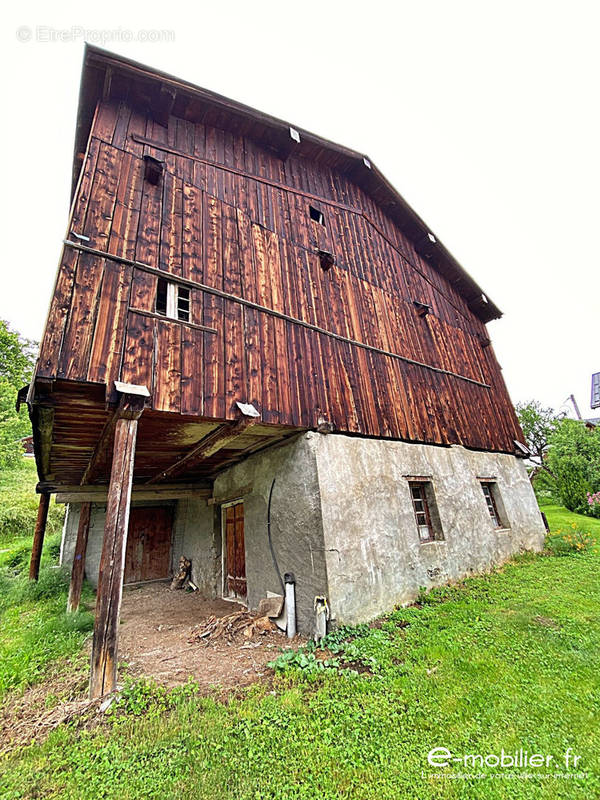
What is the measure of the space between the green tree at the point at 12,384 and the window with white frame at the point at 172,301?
16.7 metres

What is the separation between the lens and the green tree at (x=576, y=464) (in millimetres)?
15872

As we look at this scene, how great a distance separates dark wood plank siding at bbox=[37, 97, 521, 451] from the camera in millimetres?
4496

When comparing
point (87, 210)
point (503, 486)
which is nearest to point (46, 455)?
point (87, 210)

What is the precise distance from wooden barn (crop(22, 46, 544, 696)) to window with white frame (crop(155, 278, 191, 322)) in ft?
0.10

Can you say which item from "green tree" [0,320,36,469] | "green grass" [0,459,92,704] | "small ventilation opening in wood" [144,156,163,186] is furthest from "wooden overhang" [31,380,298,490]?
"green tree" [0,320,36,469]

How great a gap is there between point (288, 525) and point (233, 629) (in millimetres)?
1870

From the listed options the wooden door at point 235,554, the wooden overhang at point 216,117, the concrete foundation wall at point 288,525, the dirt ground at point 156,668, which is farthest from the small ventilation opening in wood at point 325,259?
the dirt ground at point 156,668

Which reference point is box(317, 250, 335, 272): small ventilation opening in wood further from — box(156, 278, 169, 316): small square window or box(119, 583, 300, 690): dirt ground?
box(119, 583, 300, 690): dirt ground

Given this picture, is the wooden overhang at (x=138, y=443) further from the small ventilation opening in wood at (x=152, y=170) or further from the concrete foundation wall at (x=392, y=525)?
the small ventilation opening in wood at (x=152, y=170)

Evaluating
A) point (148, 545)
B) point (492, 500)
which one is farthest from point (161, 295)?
point (492, 500)

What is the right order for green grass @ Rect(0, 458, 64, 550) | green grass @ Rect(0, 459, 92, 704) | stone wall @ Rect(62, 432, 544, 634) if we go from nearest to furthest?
green grass @ Rect(0, 459, 92, 704) → stone wall @ Rect(62, 432, 544, 634) → green grass @ Rect(0, 458, 64, 550)


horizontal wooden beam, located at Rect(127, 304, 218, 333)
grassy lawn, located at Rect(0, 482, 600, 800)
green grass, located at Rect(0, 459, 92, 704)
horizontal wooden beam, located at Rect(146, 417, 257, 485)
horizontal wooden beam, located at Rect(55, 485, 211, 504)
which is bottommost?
grassy lawn, located at Rect(0, 482, 600, 800)

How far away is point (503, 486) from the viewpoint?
9.65m

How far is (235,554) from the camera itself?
7.73 metres
